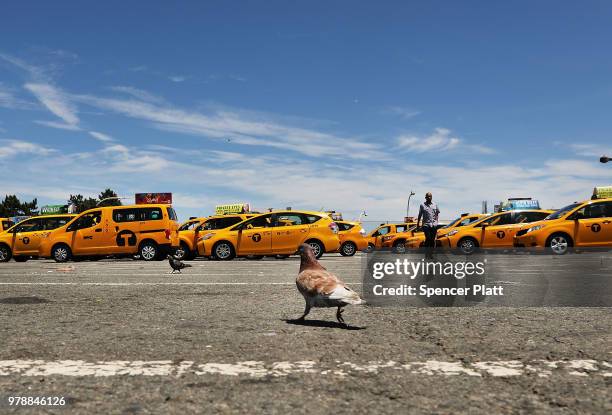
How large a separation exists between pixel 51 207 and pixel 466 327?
50537mm

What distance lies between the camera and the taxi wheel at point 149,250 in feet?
61.1

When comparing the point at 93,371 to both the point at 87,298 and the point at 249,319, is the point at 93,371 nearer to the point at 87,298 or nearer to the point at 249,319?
the point at 249,319

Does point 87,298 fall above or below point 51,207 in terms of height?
below

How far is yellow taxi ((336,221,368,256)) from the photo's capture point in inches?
898

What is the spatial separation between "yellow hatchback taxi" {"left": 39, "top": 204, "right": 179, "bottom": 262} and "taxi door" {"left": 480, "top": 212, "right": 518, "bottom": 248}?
10400 mm

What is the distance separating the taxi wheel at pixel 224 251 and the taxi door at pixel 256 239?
0.20m

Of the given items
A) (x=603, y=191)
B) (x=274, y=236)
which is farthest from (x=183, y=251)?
(x=603, y=191)

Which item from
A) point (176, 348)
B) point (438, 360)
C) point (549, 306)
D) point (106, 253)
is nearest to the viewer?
point (438, 360)

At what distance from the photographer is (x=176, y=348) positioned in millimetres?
3541

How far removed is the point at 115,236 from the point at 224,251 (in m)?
3.51

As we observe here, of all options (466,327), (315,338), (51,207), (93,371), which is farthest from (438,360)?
(51,207)

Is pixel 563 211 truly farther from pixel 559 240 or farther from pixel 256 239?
pixel 256 239

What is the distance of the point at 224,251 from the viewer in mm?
18672

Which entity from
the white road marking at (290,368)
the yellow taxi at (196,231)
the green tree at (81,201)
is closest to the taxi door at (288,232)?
the yellow taxi at (196,231)
